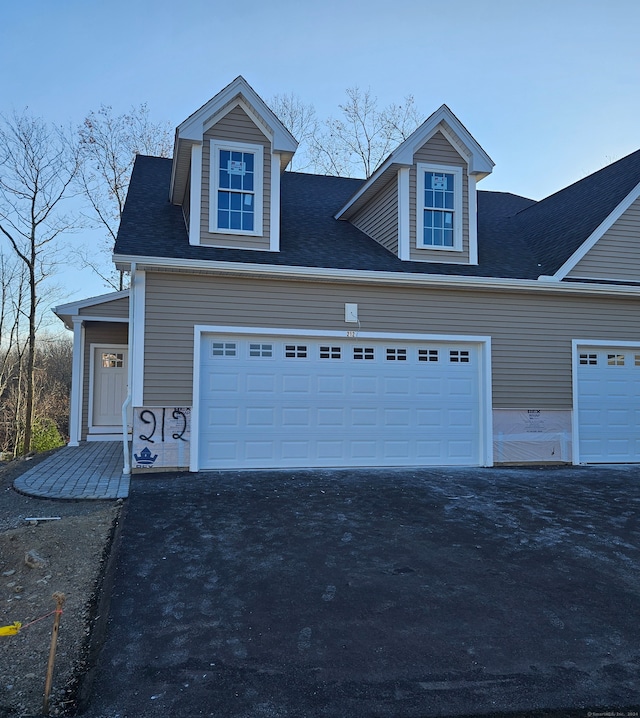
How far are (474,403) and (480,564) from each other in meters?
5.20

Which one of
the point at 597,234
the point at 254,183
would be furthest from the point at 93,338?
the point at 597,234

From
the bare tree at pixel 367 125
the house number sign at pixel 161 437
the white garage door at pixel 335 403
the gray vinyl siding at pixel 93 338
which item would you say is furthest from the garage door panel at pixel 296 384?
the bare tree at pixel 367 125

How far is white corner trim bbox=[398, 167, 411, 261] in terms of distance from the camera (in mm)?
9688

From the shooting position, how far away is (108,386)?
1288 centimetres

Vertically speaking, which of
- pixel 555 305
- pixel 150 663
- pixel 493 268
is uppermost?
pixel 493 268

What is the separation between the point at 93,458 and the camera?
9.70 metres

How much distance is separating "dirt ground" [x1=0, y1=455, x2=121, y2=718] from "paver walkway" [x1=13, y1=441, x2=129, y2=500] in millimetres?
238

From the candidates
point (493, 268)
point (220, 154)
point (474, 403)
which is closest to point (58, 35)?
point (220, 154)

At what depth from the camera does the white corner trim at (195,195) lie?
8.77 metres

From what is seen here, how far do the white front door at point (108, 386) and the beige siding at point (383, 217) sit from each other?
6.66 m

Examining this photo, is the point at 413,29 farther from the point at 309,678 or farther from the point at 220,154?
the point at 309,678

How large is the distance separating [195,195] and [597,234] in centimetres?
746

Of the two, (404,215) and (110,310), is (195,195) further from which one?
(110,310)

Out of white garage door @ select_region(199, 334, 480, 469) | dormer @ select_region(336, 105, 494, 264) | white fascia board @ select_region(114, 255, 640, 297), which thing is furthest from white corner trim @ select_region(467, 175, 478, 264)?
white garage door @ select_region(199, 334, 480, 469)
